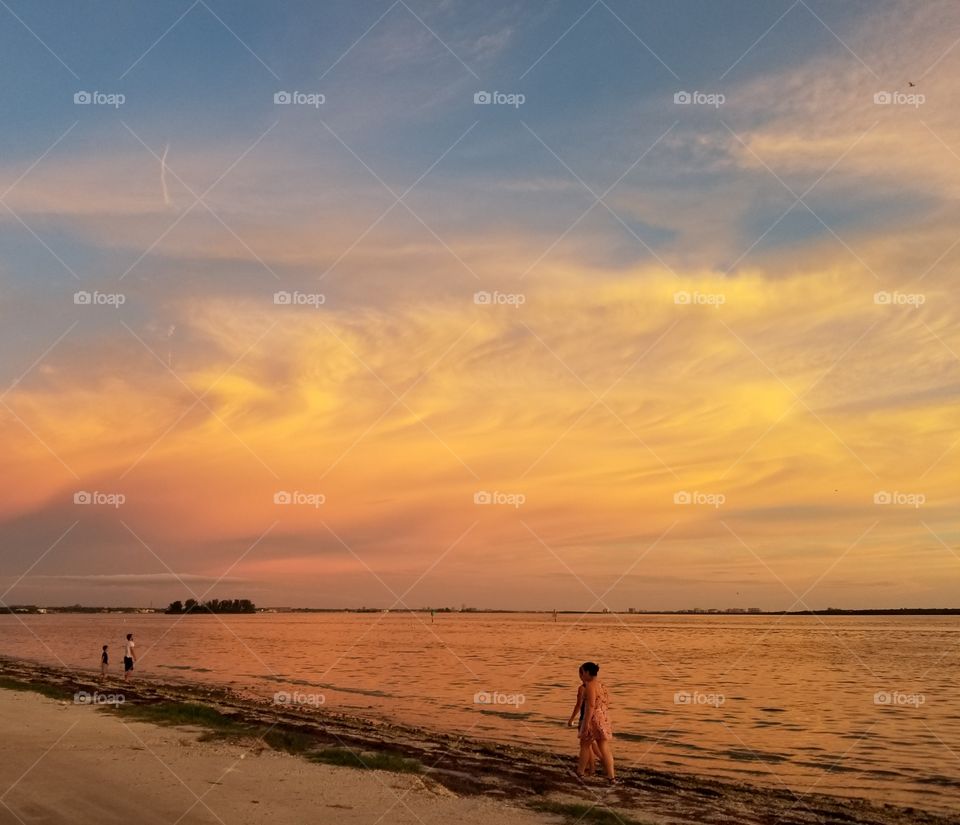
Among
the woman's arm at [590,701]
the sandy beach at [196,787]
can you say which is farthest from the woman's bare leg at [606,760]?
the sandy beach at [196,787]

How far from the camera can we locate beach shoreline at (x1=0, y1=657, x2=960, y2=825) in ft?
54.7

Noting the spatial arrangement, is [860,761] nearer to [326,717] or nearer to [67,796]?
[326,717]

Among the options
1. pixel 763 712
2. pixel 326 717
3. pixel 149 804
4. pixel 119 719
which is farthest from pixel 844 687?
pixel 149 804

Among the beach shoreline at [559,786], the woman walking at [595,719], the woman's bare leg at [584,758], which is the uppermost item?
the woman walking at [595,719]

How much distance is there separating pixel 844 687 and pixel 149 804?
1673 inches

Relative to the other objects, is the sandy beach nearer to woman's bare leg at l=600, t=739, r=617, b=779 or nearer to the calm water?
woman's bare leg at l=600, t=739, r=617, b=779

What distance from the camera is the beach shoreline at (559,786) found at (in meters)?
16.7

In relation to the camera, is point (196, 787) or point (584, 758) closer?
point (196, 787)

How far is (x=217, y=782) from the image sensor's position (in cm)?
1571

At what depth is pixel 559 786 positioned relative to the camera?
1814cm

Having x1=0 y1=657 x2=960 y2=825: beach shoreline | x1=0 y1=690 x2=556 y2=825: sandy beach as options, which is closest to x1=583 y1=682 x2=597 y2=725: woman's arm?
x1=0 y1=657 x2=960 y2=825: beach shoreline

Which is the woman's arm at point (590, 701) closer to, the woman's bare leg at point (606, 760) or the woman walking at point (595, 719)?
the woman walking at point (595, 719)

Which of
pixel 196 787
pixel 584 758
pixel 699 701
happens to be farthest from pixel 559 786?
pixel 699 701

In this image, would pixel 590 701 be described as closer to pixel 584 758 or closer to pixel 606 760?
pixel 606 760
